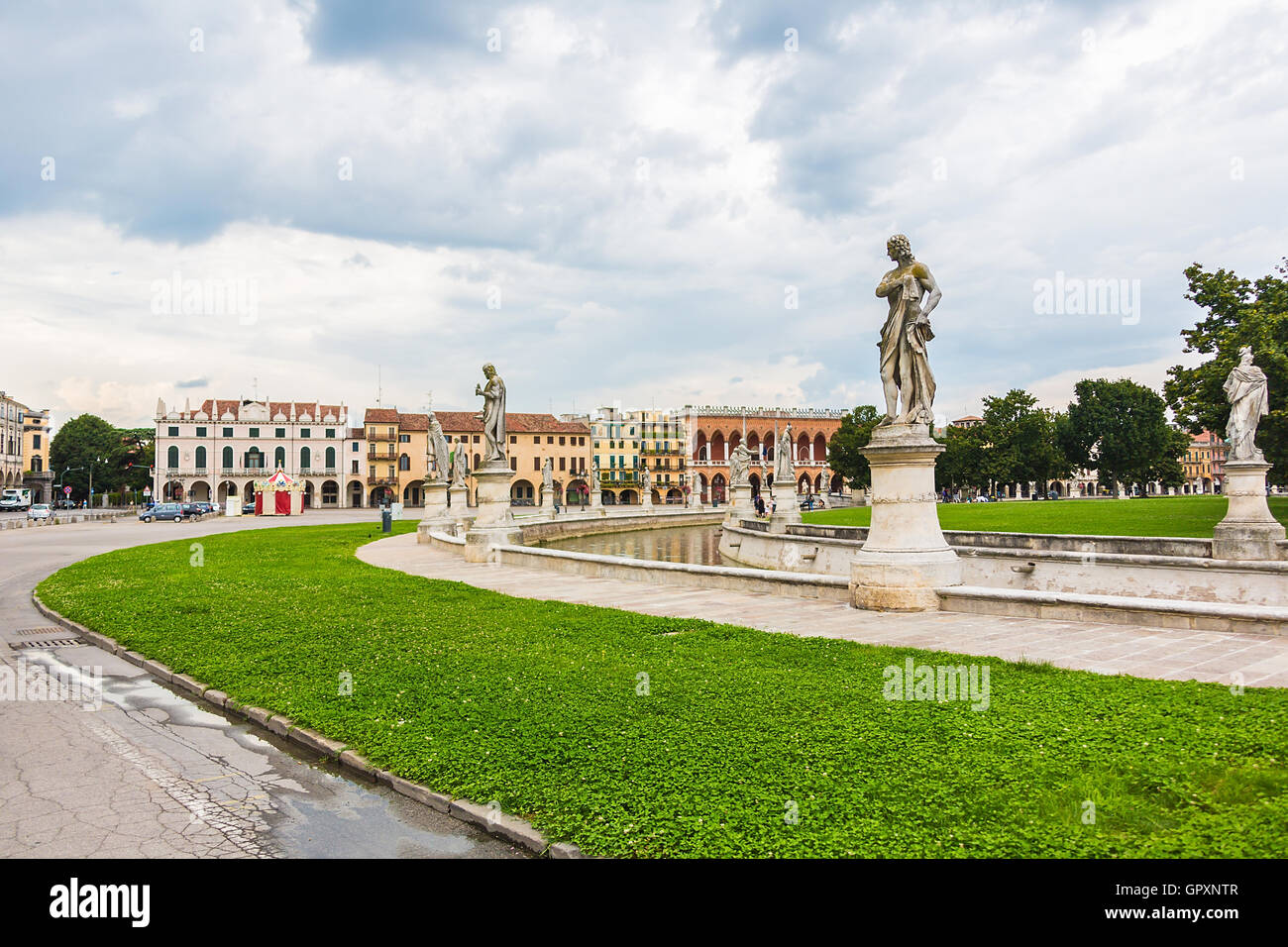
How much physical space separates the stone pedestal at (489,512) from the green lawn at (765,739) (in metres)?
9.25

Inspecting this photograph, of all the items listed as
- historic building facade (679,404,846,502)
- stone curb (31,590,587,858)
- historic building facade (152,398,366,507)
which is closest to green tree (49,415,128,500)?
historic building facade (152,398,366,507)

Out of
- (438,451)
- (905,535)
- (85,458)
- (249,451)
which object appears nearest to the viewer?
(905,535)

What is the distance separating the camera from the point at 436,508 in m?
28.0

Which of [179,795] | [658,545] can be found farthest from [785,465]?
[179,795]

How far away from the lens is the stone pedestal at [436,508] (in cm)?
2700

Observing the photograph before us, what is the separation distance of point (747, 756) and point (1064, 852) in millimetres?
1590

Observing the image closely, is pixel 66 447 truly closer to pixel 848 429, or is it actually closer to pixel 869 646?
pixel 848 429

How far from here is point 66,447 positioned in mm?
96062

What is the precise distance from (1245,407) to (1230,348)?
10.7 metres

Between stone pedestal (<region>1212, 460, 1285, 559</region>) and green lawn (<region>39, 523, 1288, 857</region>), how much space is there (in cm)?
1161

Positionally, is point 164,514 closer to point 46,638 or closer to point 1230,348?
point 46,638

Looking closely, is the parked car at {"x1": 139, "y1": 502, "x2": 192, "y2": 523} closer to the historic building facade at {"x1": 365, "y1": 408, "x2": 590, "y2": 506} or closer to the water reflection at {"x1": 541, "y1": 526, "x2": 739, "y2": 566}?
the water reflection at {"x1": 541, "y1": 526, "x2": 739, "y2": 566}

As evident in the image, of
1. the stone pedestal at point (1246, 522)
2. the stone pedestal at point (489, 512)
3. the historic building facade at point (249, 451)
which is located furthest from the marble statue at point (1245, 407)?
the historic building facade at point (249, 451)
